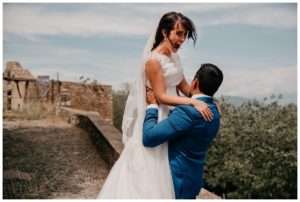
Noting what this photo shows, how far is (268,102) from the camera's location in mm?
14961

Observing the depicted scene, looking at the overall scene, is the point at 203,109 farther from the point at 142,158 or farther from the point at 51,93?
the point at 51,93

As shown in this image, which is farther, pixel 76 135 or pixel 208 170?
pixel 208 170

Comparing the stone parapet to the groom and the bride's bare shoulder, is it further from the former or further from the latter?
the bride's bare shoulder

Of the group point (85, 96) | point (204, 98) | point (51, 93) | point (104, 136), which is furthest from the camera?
point (85, 96)

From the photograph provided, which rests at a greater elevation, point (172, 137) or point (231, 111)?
point (172, 137)

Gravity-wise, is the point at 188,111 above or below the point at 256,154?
above

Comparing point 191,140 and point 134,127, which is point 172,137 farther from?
point 134,127

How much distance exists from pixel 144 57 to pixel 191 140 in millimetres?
661

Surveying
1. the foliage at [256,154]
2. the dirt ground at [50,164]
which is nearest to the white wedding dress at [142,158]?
the dirt ground at [50,164]

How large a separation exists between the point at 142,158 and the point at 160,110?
314 mm

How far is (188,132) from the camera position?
2398mm

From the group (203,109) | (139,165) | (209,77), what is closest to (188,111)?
(203,109)

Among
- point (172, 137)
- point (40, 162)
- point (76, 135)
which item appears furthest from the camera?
point (76, 135)

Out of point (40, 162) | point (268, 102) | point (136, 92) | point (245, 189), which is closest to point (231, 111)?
point (268, 102)
